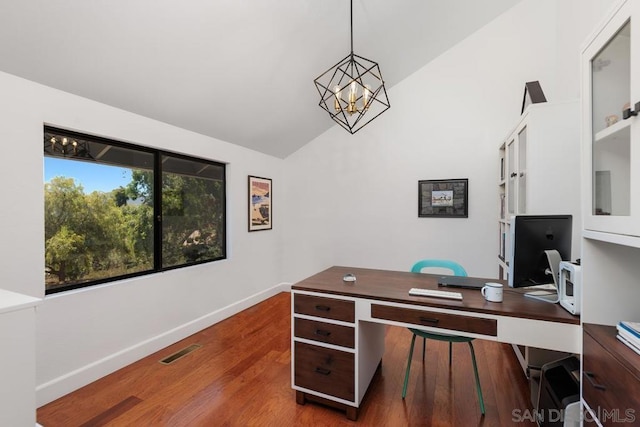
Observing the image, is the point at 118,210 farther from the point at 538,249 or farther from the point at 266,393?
the point at 538,249

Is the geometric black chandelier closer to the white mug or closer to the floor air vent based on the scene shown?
the white mug

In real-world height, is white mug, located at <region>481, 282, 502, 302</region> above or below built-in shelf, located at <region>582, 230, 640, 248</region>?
below

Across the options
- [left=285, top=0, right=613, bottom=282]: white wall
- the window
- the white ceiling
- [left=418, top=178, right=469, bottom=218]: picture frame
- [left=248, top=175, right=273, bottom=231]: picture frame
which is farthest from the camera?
[left=248, top=175, right=273, bottom=231]: picture frame

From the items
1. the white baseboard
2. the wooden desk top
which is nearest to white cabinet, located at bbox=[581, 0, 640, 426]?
the wooden desk top

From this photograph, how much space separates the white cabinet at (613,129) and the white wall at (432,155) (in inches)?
79.5

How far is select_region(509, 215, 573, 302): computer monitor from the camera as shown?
5.10 feet

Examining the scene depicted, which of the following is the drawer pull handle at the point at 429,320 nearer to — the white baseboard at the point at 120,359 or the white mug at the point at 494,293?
the white mug at the point at 494,293

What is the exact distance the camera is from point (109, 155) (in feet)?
7.98

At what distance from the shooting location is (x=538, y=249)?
159cm

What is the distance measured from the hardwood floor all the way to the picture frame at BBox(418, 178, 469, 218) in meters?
1.58

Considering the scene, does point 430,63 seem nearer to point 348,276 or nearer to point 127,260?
point 348,276

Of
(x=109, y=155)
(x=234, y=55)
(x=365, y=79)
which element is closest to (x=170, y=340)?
(x=109, y=155)

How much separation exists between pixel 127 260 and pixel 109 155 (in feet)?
3.11

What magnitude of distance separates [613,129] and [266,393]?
2.44 metres
